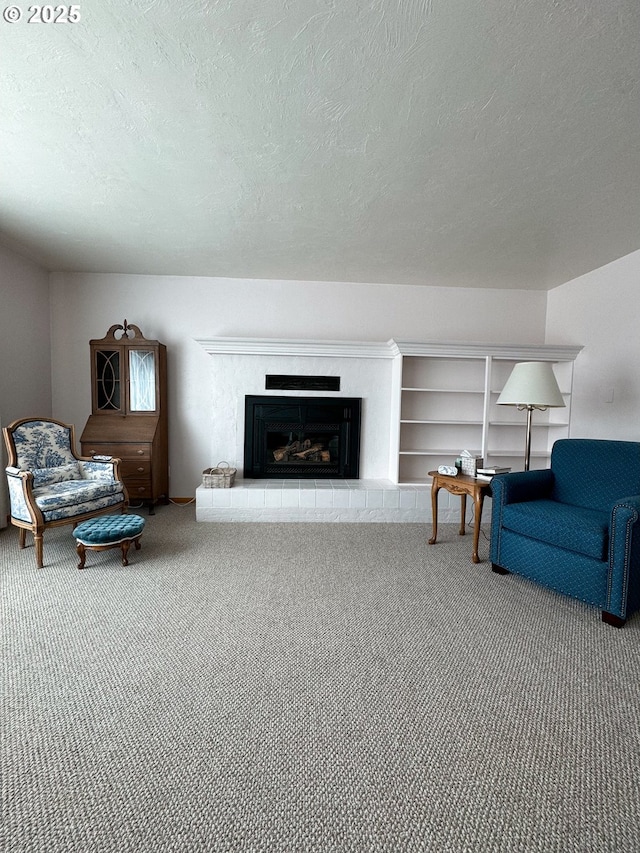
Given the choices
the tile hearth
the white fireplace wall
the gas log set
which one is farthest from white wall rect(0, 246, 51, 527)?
the gas log set

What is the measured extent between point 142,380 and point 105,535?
1970 mm

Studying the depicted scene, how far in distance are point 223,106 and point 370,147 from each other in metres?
0.76

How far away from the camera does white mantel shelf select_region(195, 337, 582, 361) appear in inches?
161

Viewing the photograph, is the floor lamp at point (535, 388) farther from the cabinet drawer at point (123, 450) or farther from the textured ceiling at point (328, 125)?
the cabinet drawer at point (123, 450)

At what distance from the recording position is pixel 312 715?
154 cm

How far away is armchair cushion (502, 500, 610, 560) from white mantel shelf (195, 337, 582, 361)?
1.84m

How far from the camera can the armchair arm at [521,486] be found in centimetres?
282

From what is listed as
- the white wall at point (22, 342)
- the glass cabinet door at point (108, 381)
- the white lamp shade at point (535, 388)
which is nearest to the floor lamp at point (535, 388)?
the white lamp shade at point (535, 388)

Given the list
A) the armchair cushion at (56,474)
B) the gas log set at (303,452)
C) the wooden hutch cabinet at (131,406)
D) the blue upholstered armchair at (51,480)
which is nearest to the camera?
the blue upholstered armchair at (51,480)

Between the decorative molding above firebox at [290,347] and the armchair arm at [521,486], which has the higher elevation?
the decorative molding above firebox at [290,347]

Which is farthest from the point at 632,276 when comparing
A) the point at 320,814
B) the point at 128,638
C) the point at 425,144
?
the point at 128,638

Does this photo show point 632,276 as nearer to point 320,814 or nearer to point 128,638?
point 320,814

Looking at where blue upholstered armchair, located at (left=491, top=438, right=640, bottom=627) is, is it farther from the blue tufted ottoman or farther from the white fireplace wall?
the blue tufted ottoman

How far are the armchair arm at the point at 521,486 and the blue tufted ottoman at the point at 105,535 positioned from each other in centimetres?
264
